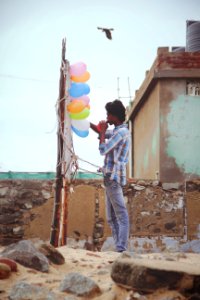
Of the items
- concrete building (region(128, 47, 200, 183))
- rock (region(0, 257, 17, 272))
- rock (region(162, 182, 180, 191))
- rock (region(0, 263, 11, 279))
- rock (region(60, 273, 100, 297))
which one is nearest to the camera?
rock (region(60, 273, 100, 297))

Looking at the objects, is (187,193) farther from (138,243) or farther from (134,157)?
(134,157)

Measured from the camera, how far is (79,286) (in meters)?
2.41

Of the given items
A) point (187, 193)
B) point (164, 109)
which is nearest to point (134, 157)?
point (164, 109)

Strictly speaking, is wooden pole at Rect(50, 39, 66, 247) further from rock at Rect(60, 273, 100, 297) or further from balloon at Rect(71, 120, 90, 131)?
rock at Rect(60, 273, 100, 297)

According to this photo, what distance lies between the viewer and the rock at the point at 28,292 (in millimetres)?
2256

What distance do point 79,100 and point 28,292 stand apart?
249 centimetres

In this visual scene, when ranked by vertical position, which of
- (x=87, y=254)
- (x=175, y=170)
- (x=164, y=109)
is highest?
Result: (x=164, y=109)

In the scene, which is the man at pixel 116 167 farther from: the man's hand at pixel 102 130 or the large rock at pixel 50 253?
the large rock at pixel 50 253

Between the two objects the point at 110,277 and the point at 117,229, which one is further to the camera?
the point at 117,229

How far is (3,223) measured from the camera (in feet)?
18.6

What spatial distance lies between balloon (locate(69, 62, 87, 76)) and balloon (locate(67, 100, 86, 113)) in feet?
1.24

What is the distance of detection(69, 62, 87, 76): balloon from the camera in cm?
432

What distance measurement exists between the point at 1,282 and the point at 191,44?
8.09 meters

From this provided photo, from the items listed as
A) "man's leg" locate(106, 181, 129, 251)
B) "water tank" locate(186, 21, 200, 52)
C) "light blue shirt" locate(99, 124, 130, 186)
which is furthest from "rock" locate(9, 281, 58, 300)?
"water tank" locate(186, 21, 200, 52)
